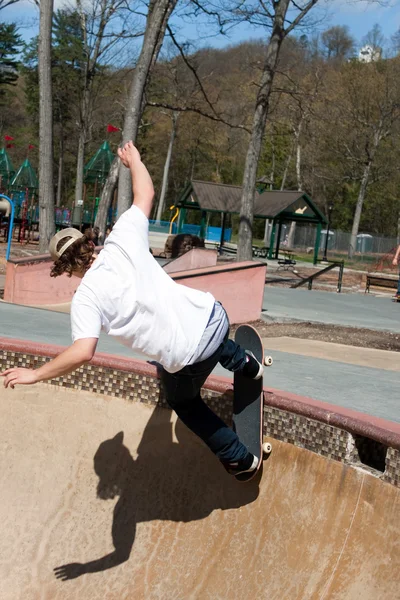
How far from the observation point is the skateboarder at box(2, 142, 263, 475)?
2828 millimetres

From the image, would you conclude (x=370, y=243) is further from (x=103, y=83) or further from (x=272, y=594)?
(x=272, y=594)

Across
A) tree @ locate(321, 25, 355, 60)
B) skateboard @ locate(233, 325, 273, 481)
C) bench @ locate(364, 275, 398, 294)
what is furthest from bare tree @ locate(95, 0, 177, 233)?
tree @ locate(321, 25, 355, 60)

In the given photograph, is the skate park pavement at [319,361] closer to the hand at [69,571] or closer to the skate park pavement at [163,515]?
the skate park pavement at [163,515]

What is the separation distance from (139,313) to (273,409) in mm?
1244

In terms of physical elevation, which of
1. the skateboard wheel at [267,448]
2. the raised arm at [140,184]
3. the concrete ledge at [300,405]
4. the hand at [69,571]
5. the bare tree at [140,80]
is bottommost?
the hand at [69,571]

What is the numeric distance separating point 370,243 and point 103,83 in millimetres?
23221

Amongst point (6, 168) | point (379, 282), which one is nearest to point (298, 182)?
point (6, 168)

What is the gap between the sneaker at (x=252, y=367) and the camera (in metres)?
3.53

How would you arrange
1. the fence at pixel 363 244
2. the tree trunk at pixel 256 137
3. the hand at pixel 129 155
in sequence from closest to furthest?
1. the hand at pixel 129 155
2. the tree trunk at pixel 256 137
3. the fence at pixel 363 244

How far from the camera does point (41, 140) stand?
1529 centimetres

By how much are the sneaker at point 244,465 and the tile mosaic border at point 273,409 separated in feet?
1.03

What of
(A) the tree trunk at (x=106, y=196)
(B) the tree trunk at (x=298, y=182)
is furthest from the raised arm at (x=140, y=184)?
(B) the tree trunk at (x=298, y=182)

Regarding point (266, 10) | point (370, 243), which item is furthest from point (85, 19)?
point (370, 243)

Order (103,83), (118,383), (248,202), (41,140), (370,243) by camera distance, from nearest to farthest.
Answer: (118,383), (41,140), (248,202), (103,83), (370,243)
